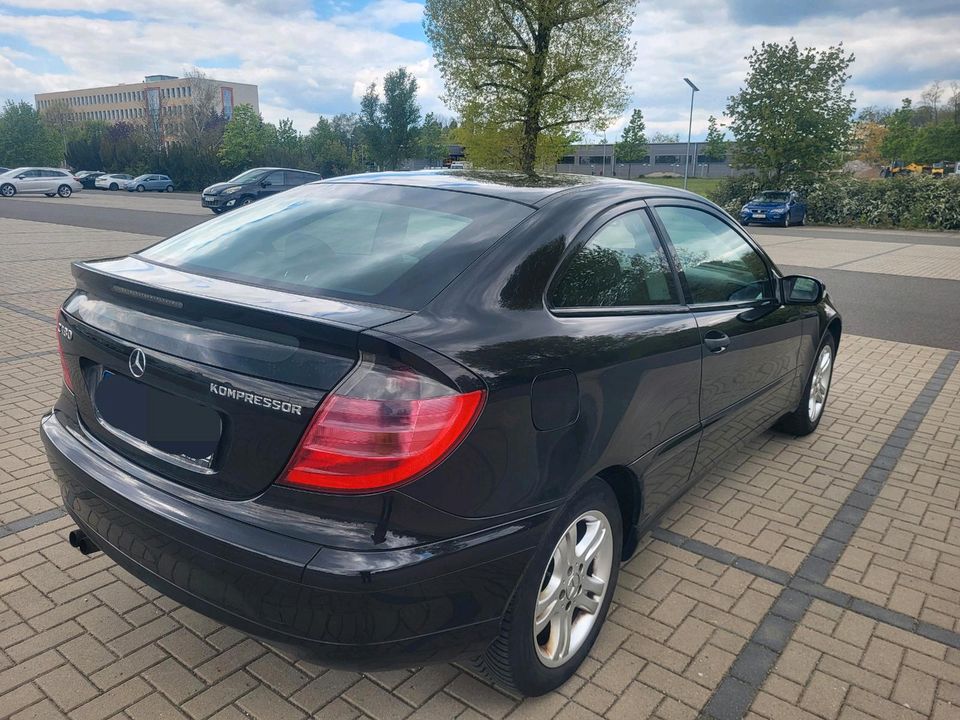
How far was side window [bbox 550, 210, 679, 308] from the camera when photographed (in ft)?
8.13

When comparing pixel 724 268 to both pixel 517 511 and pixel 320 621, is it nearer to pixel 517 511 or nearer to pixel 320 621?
pixel 517 511

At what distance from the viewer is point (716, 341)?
3.15 meters

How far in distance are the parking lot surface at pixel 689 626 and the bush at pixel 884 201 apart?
83.4 ft

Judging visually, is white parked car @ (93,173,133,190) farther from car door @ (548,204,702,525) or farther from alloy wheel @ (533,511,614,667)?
alloy wheel @ (533,511,614,667)

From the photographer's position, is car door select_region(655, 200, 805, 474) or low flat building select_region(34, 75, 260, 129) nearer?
car door select_region(655, 200, 805, 474)

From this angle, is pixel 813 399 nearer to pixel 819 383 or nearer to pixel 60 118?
pixel 819 383

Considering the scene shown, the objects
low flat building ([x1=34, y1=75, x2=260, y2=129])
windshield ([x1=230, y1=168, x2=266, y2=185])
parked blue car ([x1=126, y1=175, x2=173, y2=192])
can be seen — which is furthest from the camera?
low flat building ([x1=34, y1=75, x2=260, y2=129])

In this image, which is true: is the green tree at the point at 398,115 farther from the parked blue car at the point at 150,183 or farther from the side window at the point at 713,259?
the side window at the point at 713,259

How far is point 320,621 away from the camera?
6.19ft

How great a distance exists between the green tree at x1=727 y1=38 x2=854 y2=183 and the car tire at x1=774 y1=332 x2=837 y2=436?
27.6 m

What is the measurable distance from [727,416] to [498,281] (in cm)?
168

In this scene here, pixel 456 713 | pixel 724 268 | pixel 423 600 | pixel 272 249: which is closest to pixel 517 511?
pixel 423 600

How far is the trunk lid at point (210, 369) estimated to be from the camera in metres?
1.90

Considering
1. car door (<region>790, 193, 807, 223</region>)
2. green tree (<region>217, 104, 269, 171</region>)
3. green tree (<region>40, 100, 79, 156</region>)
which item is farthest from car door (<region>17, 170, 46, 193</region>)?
green tree (<region>40, 100, 79, 156</region>)
